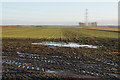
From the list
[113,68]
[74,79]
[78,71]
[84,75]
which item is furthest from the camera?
[113,68]

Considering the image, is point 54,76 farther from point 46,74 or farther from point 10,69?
point 10,69

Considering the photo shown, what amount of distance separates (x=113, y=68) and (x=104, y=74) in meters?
1.33

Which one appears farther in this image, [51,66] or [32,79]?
[51,66]

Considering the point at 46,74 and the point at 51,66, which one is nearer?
the point at 46,74

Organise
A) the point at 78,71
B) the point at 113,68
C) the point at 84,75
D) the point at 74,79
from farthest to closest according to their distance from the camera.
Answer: the point at 113,68 < the point at 78,71 < the point at 84,75 < the point at 74,79

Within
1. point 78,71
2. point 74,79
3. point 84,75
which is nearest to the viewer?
point 74,79

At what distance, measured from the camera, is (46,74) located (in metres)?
6.46

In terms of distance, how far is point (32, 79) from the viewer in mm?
5949

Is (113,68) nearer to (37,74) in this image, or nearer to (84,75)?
(84,75)

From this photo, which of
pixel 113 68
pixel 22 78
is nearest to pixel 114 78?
pixel 113 68

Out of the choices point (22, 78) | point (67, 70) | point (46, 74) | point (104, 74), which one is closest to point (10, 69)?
point (22, 78)

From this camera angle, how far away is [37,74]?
6.45 meters

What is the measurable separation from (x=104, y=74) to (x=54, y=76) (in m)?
2.82

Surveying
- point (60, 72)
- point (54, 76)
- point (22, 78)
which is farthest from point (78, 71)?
point (22, 78)
